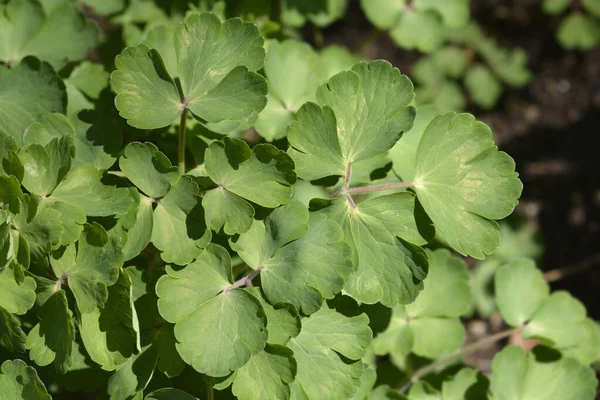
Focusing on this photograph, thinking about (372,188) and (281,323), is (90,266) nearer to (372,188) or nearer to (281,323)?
(281,323)

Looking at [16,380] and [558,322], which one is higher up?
[16,380]

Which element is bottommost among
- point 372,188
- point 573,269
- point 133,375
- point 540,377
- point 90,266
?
point 573,269

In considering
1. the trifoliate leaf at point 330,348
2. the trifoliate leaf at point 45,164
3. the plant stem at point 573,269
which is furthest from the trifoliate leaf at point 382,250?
the plant stem at point 573,269

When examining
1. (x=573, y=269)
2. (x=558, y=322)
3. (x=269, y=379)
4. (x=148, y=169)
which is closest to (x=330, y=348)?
(x=269, y=379)

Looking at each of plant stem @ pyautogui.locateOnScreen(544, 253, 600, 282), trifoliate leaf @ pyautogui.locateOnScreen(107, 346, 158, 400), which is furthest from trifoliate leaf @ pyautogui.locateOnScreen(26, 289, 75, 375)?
plant stem @ pyautogui.locateOnScreen(544, 253, 600, 282)

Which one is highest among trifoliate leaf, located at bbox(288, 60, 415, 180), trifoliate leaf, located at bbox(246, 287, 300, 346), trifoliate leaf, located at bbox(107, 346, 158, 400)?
trifoliate leaf, located at bbox(288, 60, 415, 180)

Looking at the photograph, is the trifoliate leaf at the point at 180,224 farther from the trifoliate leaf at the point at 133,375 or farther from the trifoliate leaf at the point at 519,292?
the trifoliate leaf at the point at 519,292

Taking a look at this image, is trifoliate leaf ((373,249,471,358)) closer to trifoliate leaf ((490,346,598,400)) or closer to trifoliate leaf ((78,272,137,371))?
trifoliate leaf ((490,346,598,400))
